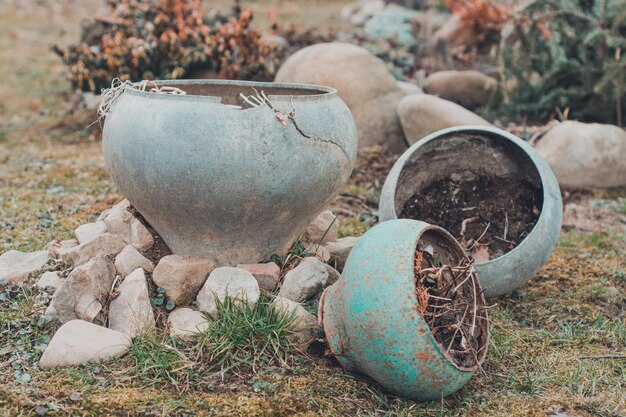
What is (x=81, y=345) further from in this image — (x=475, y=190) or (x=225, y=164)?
(x=475, y=190)

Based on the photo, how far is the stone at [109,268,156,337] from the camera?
2.96 meters

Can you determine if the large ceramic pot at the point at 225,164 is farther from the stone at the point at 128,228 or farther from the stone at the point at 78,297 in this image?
the stone at the point at 78,297

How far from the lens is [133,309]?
2996 mm

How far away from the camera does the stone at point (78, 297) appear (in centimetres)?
301

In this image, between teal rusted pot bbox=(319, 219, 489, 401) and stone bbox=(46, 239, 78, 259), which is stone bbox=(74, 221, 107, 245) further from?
teal rusted pot bbox=(319, 219, 489, 401)

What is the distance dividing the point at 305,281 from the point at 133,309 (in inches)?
31.9

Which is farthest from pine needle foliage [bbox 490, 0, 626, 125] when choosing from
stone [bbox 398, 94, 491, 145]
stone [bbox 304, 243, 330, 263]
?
stone [bbox 304, 243, 330, 263]

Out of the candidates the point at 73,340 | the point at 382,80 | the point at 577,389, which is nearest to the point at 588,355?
the point at 577,389

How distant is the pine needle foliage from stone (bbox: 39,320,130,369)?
4.94 meters

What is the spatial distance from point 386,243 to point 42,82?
7.89 m

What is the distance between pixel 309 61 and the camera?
630 cm

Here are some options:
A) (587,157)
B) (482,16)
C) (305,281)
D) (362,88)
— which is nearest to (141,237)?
(305,281)

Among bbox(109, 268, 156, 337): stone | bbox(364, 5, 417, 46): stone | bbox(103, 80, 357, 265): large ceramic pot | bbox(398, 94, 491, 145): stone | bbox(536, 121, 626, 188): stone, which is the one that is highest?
bbox(103, 80, 357, 265): large ceramic pot

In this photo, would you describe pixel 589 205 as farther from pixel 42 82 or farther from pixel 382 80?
pixel 42 82
